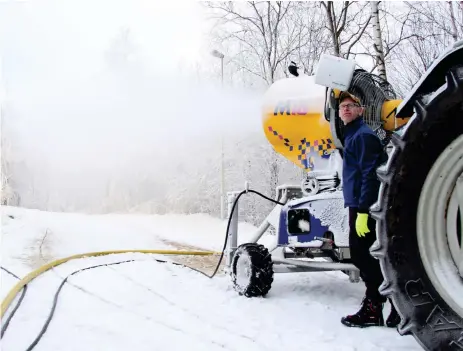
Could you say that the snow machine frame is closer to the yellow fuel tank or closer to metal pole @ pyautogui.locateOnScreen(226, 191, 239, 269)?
metal pole @ pyautogui.locateOnScreen(226, 191, 239, 269)

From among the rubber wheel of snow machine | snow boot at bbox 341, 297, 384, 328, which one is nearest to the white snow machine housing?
snow boot at bbox 341, 297, 384, 328

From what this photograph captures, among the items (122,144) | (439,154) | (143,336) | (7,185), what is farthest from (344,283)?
(7,185)

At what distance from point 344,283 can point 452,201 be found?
266 centimetres

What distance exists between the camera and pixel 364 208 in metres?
2.94

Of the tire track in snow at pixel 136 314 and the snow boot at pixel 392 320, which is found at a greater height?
the snow boot at pixel 392 320

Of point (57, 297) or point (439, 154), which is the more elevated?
point (439, 154)

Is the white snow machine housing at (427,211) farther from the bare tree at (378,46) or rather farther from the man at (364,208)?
the bare tree at (378,46)

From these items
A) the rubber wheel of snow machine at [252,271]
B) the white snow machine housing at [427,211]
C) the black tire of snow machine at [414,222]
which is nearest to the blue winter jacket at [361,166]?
the white snow machine housing at [427,211]

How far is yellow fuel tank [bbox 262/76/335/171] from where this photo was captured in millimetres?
3795

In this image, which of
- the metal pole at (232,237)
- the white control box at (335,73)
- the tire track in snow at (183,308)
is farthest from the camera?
the metal pole at (232,237)

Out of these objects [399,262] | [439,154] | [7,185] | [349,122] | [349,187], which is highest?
[349,122]

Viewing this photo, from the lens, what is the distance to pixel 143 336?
268 cm

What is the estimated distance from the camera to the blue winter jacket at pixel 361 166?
2.95 m

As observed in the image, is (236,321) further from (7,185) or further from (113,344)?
(7,185)
